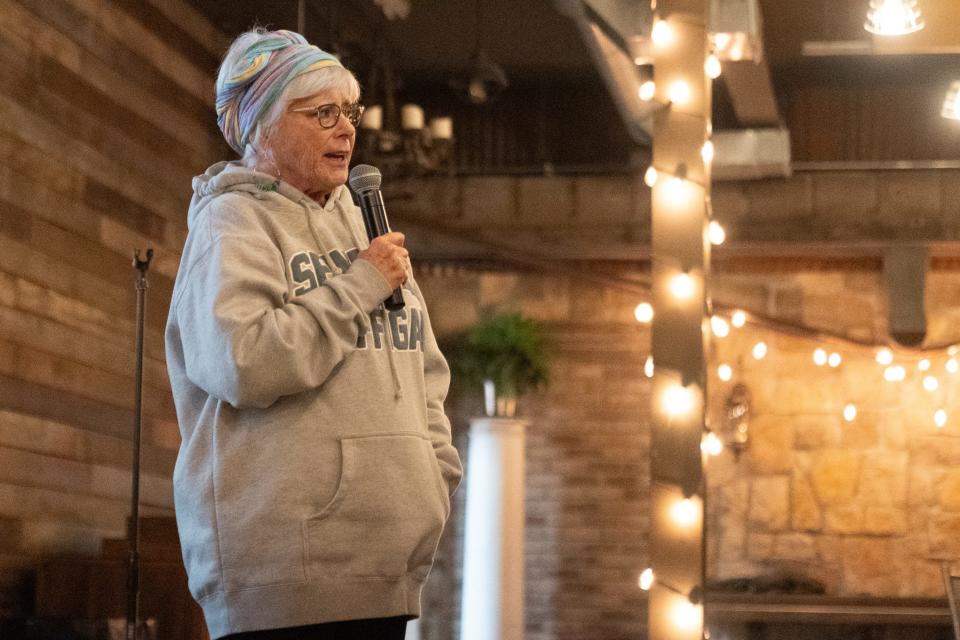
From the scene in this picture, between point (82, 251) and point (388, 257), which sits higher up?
point (82, 251)

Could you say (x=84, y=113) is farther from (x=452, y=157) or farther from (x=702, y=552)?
(x=702, y=552)

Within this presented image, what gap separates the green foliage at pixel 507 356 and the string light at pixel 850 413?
197 centimetres

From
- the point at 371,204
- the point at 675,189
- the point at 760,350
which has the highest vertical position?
the point at 760,350

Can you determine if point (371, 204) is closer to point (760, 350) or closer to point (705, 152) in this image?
point (705, 152)

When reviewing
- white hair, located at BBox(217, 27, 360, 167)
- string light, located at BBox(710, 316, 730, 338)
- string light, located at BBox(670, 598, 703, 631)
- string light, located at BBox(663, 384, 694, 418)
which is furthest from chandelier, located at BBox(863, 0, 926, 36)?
white hair, located at BBox(217, 27, 360, 167)

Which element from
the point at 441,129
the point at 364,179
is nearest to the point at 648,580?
the point at 364,179

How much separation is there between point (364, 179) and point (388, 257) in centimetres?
30

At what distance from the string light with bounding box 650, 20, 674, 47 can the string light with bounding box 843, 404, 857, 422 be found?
5.70 m

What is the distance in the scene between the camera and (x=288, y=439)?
5.25 ft

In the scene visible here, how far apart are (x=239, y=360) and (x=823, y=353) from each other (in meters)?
8.15

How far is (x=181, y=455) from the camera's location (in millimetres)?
1624

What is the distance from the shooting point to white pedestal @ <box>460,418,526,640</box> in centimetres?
845

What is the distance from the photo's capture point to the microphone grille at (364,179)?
195cm

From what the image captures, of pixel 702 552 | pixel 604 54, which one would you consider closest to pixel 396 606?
pixel 702 552
